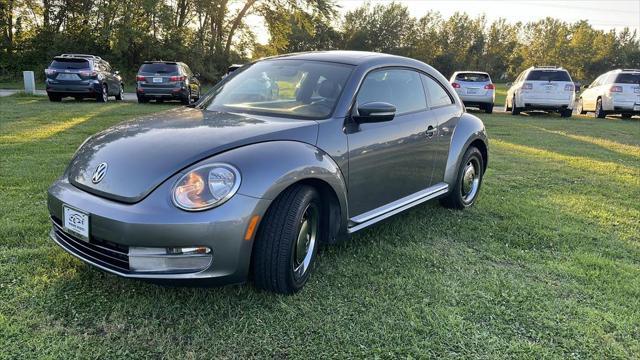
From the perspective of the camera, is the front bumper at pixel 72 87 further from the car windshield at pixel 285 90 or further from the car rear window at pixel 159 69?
the car windshield at pixel 285 90

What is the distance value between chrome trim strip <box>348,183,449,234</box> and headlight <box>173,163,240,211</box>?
1090 millimetres

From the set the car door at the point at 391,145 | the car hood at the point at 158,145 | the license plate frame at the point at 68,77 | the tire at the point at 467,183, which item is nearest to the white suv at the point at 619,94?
the tire at the point at 467,183

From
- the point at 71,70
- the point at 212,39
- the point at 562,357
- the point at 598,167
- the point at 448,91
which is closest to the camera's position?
the point at 562,357

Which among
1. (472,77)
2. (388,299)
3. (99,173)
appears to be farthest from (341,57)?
(472,77)

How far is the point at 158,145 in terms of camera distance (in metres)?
2.96

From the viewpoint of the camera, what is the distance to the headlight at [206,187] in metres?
2.65

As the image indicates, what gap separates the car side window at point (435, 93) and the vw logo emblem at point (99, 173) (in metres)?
2.84

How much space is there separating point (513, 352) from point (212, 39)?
3183 cm

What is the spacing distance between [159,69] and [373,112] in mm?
15192

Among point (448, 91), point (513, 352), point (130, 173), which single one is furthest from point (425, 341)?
point (448, 91)

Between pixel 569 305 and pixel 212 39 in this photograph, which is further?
pixel 212 39

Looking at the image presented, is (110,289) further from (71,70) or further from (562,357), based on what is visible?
(71,70)

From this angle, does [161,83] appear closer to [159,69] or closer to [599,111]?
[159,69]

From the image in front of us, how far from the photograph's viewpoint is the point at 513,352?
2.67 meters
